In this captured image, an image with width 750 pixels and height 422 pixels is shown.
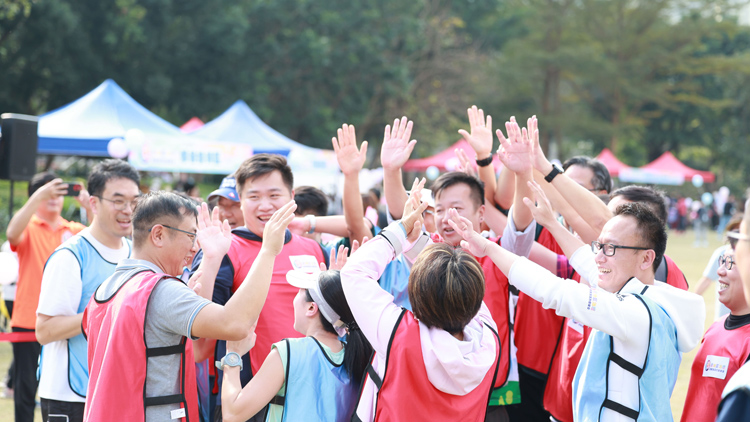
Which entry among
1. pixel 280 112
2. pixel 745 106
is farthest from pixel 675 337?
pixel 745 106

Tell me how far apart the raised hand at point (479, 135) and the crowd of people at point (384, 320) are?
1.21 feet

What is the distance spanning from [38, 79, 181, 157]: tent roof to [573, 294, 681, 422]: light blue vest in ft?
30.5

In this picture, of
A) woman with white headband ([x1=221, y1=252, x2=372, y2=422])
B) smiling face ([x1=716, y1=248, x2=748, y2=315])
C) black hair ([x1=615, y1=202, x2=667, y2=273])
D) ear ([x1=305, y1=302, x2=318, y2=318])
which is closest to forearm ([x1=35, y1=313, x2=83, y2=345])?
woman with white headband ([x1=221, y1=252, x2=372, y2=422])

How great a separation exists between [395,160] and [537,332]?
1.22m

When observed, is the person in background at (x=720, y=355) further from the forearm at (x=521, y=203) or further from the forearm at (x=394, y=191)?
the forearm at (x=394, y=191)

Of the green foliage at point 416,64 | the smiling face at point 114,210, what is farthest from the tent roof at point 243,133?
the smiling face at point 114,210

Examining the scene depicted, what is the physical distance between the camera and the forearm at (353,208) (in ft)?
11.8

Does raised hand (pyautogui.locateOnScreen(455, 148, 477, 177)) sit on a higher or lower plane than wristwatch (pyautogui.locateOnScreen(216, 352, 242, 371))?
higher

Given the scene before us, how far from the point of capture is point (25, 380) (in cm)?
489

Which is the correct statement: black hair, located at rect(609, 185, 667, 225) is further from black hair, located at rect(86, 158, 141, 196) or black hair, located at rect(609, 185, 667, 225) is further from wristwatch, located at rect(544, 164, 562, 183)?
black hair, located at rect(86, 158, 141, 196)

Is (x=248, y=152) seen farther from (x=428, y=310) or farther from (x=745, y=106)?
(x=745, y=106)

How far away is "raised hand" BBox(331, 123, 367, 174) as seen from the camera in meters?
3.61

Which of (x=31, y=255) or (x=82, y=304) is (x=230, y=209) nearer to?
(x=82, y=304)

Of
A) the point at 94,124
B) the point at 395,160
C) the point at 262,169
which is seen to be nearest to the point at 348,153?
the point at 395,160
